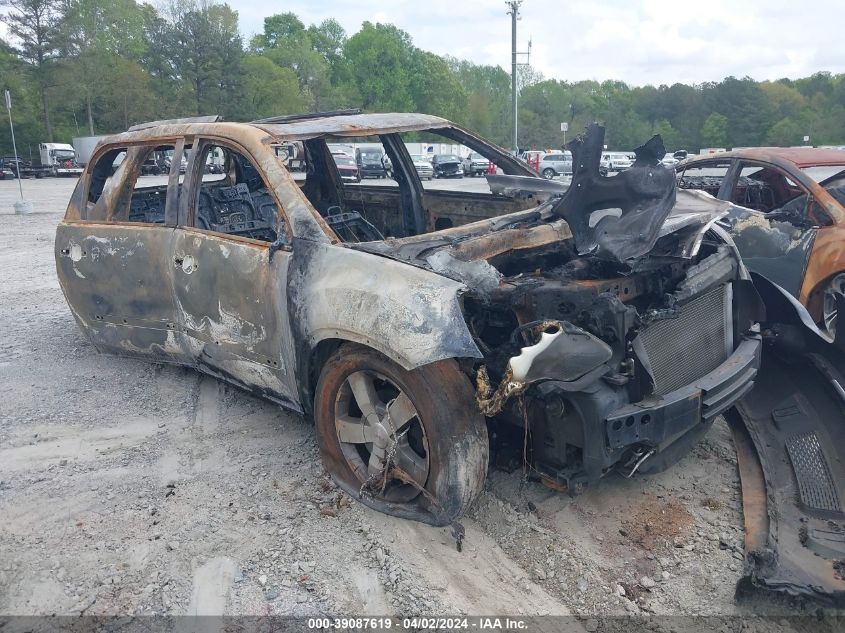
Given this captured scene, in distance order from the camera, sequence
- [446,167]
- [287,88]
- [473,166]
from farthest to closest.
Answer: [287,88] < [473,166] < [446,167]

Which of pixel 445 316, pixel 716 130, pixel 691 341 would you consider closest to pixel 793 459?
pixel 691 341

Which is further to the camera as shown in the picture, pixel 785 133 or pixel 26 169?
pixel 785 133

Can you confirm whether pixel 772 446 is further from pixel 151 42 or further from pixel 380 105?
pixel 380 105

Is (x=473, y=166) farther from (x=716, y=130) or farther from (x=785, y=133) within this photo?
(x=716, y=130)

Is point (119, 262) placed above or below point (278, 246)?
below

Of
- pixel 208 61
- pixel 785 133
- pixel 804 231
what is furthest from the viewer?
pixel 785 133

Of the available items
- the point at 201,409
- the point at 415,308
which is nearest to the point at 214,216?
the point at 201,409

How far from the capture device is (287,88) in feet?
179

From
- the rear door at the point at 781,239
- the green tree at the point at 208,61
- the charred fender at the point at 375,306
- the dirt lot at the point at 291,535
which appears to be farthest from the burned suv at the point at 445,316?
the green tree at the point at 208,61

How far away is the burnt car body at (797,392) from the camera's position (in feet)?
8.95

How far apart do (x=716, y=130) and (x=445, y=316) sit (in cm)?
6979

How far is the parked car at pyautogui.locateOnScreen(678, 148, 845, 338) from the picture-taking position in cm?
538

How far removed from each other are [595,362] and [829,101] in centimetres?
7378

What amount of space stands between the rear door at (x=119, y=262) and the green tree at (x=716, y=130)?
67.8 meters
